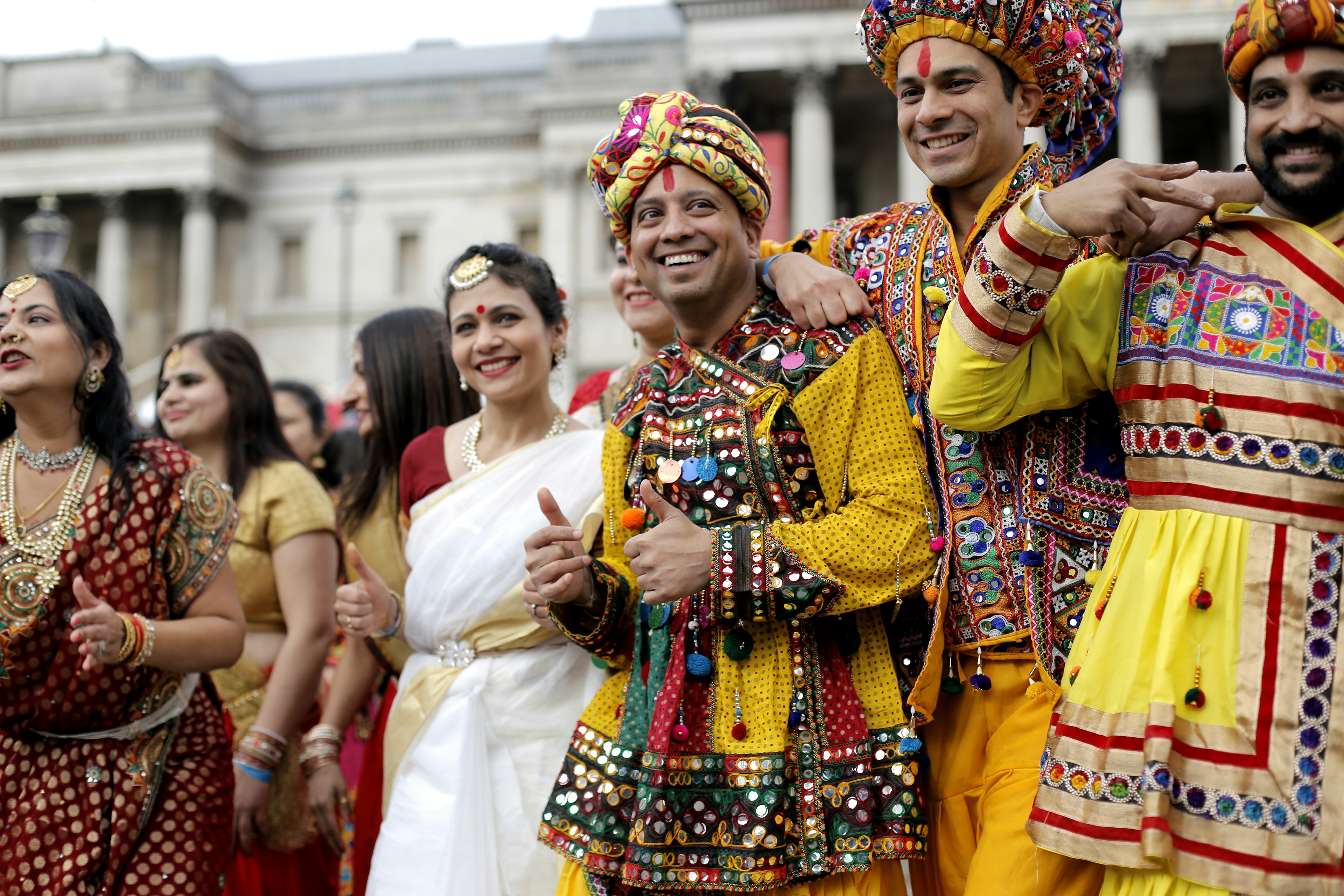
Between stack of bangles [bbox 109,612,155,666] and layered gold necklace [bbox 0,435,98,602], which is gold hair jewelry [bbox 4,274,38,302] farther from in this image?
stack of bangles [bbox 109,612,155,666]

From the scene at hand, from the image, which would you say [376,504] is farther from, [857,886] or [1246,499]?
[1246,499]

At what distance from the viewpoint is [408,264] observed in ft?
111

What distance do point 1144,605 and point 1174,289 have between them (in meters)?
0.57

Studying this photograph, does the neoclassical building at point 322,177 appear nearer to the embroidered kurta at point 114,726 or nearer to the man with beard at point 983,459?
the embroidered kurta at point 114,726

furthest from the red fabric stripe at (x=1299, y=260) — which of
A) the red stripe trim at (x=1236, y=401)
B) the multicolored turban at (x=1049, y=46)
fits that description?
the multicolored turban at (x=1049, y=46)

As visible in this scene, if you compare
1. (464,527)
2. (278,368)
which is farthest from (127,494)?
(278,368)

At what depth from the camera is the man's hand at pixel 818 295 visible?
2.59 m

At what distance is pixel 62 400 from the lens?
127 inches

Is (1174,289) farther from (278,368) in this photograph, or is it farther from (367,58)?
(367,58)

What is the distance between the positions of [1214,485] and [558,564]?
1297 millimetres

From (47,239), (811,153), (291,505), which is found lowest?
(291,505)

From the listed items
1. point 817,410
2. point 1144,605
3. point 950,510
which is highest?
point 817,410

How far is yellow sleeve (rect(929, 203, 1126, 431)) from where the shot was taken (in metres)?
2.11

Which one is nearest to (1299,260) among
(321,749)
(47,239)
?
(321,749)
